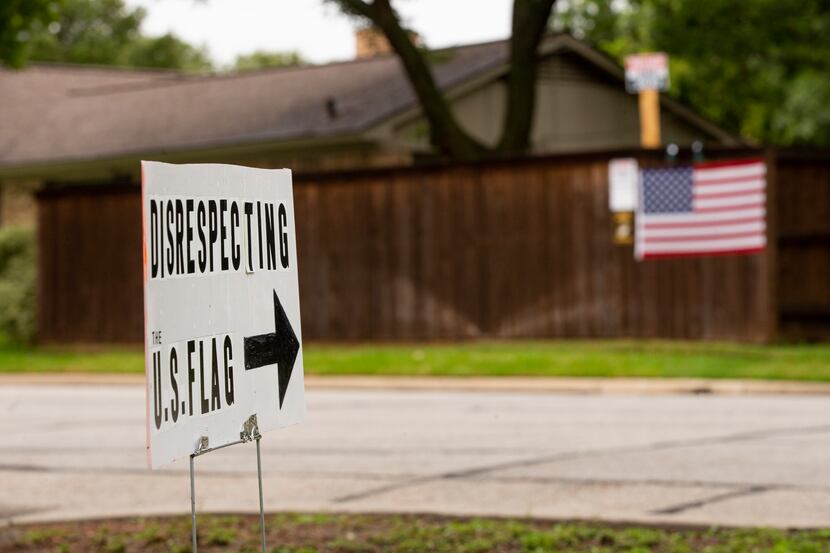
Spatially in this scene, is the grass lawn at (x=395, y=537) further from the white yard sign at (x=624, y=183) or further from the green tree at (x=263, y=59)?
the green tree at (x=263, y=59)

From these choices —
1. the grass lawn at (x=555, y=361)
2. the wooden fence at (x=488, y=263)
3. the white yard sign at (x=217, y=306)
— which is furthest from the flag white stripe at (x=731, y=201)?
the white yard sign at (x=217, y=306)

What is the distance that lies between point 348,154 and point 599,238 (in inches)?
274

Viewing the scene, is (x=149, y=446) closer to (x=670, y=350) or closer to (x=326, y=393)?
(x=326, y=393)

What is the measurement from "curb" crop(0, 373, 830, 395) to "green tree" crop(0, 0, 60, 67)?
15.9 feet

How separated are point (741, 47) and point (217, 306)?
24.8 metres

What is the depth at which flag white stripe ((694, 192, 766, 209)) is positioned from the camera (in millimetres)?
17062

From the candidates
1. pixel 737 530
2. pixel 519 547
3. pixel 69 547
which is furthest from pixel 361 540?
pixel 737 530

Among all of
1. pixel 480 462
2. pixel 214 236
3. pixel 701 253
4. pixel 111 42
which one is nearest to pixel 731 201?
pixel 701 253

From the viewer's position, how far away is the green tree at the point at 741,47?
2750 cm

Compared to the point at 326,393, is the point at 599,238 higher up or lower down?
higher up

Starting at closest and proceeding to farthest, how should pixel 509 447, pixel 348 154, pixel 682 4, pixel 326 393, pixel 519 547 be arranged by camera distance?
pixel 519 547 < pixel 509 447 < pixel 326 393 < pixel 348 154 < pixel 682 4

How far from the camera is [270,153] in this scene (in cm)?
2469

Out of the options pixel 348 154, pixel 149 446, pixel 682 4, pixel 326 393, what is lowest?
pixel 326 393

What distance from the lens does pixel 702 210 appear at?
17.4 meters
